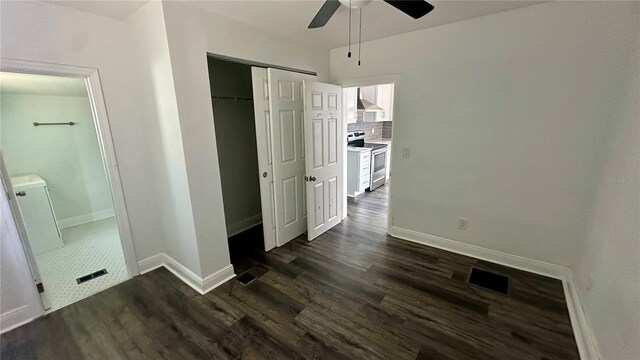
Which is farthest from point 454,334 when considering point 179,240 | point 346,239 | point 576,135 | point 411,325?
point 179,240

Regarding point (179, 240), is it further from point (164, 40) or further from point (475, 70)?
point (475, 70)

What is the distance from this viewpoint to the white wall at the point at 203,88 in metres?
1.92

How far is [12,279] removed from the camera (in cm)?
191

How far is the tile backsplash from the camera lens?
5.70 m

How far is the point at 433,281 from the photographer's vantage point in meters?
2.39

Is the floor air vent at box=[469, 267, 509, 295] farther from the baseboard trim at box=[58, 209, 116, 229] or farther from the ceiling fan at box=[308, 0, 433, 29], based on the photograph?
the baseboard trim at box=[58, 209, 116, 229]

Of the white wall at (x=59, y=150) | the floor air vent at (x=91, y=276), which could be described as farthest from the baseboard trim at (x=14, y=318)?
the white wall at (x=59, y=150)

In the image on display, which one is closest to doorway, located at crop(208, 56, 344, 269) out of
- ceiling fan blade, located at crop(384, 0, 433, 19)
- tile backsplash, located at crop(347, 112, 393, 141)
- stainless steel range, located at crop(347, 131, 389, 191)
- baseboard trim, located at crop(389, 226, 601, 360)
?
baseboard trim, located at crop(389, 226, 601, 360)

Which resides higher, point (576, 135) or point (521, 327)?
point (576, 135)

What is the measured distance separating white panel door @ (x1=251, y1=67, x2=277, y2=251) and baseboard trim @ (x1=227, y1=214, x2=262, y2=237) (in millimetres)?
774

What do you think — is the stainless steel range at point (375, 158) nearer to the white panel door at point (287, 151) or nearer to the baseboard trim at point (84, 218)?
the white panel door at point (287, 151)

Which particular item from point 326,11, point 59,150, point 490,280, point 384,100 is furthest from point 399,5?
point 59,150

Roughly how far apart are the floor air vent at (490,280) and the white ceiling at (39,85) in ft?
14.4

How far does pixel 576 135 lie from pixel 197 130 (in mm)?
3206
